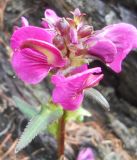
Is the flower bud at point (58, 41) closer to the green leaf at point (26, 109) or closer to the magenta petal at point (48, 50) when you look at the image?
the magenta petal at point (48, 50)

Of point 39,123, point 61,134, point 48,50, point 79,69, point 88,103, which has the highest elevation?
point 48,50

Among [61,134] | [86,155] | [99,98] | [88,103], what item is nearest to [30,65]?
[99,98]

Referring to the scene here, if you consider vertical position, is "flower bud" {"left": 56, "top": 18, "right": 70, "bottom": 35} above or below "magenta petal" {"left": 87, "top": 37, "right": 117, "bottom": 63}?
above

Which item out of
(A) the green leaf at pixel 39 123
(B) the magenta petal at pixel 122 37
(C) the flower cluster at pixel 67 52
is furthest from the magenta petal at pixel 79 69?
(A) the green leaf at pixel 39 123

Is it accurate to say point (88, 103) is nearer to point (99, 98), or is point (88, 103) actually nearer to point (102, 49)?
point (99, 98)

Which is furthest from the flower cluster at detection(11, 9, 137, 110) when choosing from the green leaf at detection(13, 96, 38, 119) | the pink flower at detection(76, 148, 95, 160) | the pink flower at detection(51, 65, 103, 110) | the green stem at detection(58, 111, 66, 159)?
the pink flower at detection(76, 148, 95, 160)

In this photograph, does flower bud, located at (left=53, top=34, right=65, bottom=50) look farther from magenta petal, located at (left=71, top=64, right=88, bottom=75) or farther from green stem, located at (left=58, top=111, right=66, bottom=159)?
green stem, located at (left=58, top=111, right=66, bottom=159)
